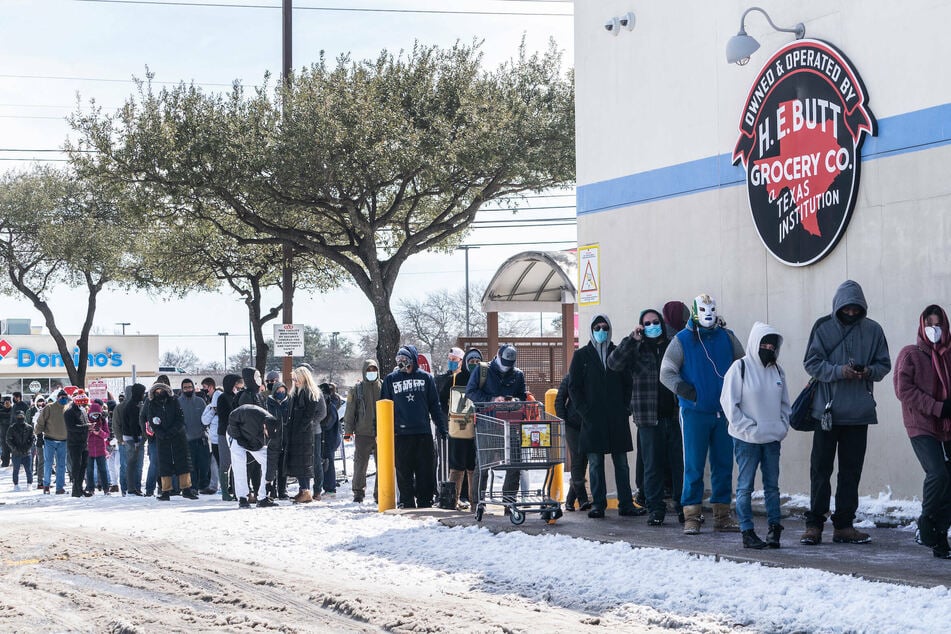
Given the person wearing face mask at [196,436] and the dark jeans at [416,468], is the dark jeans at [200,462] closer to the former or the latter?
the person wearing face mask at [196,436]

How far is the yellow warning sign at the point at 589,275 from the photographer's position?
14.8 m

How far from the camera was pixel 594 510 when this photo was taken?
1197 cm

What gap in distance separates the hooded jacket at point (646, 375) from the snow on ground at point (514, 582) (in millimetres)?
1790

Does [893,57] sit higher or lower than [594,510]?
higher

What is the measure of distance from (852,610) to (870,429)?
4.57 m

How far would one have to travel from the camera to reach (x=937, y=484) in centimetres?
894

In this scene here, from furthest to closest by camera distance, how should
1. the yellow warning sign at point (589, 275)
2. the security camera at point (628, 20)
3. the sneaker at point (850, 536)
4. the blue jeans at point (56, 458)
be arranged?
1. the blue jeans at point (56, 458)
2. the yellow warning sign at point (589, 275)
3. the security camera at point (628, 20)
4. the sneaker at point (850, 536)

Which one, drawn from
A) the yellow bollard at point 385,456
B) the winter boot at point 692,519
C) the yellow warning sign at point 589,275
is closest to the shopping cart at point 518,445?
the winter boot at point 692,519

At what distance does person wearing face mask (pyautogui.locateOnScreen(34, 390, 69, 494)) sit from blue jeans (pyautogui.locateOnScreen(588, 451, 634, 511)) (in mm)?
11482

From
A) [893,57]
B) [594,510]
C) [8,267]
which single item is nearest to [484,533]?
[594,510]

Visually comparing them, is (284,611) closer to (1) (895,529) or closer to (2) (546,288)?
(1) (895,529)

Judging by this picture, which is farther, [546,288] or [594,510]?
[546,288]

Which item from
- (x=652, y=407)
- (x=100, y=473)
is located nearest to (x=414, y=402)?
(x=652, y=407)

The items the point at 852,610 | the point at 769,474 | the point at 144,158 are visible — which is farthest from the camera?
the point at 144,158
